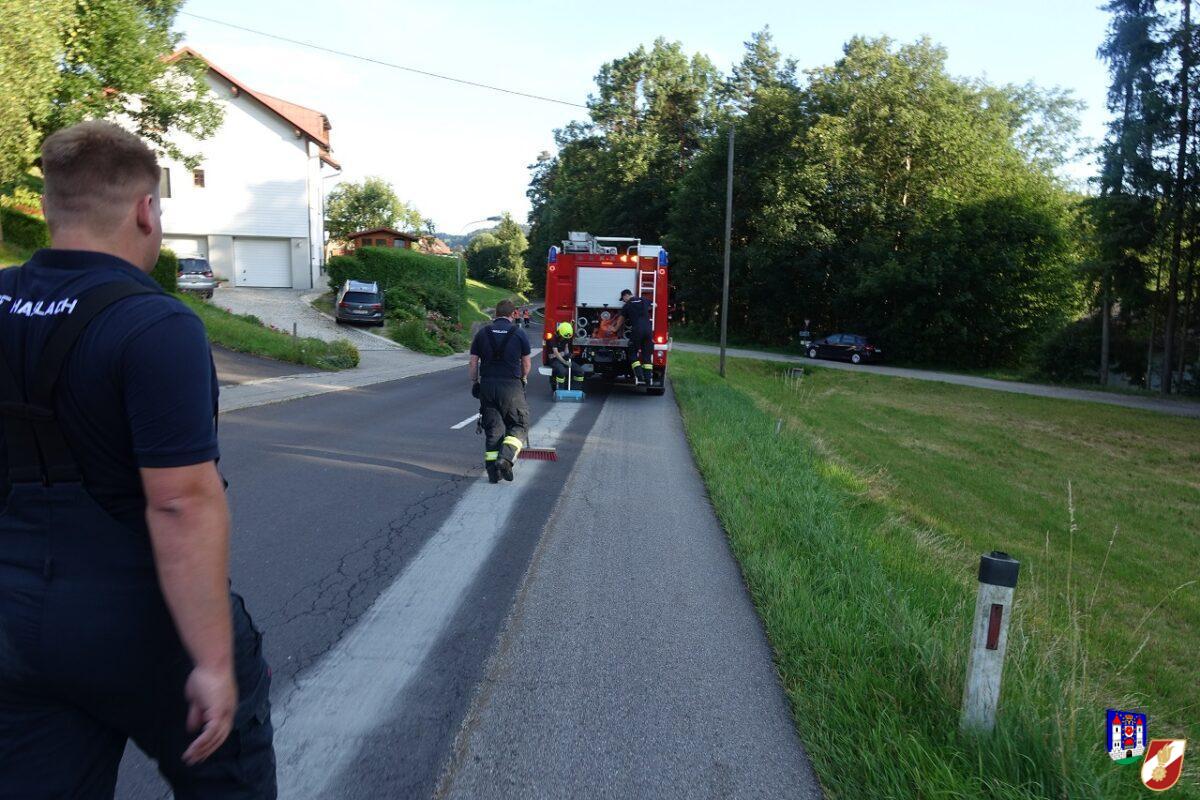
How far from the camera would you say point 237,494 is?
7.81 meters

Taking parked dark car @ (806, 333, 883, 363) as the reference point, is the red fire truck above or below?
above

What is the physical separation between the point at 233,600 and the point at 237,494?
630cm

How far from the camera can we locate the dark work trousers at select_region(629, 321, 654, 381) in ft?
56.0

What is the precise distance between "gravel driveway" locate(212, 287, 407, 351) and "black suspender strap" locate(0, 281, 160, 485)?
27072mm

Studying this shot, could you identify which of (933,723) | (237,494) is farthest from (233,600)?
(237,494)

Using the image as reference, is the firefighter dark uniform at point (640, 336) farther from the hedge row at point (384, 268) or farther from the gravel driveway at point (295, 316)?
the hedge row at point (384, 268)

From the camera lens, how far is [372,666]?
422cm

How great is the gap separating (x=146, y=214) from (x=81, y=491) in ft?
2.12

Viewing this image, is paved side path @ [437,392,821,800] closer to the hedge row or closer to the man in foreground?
the man in foreground

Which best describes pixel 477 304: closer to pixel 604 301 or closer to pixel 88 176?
pixel 604 301

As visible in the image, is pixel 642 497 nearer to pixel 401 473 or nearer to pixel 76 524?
pixel 401 473

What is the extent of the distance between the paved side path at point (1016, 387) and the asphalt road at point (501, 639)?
960 inches

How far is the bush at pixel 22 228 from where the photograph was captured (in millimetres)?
25125

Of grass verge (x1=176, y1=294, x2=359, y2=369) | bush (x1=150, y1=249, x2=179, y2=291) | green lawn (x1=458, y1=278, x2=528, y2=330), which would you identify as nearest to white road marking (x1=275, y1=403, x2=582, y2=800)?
grass verge (x1=176, y1=294, x2=359, y2=369)
